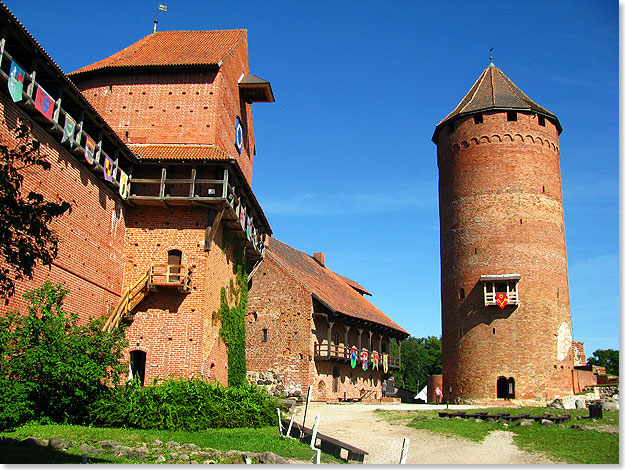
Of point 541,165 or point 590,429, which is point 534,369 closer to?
point 541,165

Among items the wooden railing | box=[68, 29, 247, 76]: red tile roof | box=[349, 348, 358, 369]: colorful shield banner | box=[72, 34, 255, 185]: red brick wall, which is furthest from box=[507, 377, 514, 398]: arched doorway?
box=[68, 29, 247, 76]: red tile roof

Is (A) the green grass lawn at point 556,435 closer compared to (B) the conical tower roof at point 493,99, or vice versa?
(A) the green grass lawn at point 556,435

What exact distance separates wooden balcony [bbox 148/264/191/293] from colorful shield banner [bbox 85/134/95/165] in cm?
421

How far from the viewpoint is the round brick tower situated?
3297 cm

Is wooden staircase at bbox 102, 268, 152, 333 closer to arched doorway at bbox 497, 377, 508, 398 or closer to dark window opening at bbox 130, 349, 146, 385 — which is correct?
dark window opening at bbox 130, 349, 146, 385

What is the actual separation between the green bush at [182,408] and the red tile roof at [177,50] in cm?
1278

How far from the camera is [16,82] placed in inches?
577

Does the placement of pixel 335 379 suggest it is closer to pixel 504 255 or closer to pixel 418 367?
pixel 504 255

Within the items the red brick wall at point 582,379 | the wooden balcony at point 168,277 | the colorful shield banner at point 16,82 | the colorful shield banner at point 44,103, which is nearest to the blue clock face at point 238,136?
the wooden balcony at point 168,277

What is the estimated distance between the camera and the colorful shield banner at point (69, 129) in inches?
674

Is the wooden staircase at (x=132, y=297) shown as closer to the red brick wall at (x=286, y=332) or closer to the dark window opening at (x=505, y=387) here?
the red brick wall at (x=286, y=332)

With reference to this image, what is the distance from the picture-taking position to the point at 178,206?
2145cm

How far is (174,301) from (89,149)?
565 centimetres

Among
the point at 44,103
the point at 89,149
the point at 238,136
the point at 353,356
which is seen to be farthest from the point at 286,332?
the point at 44,103
